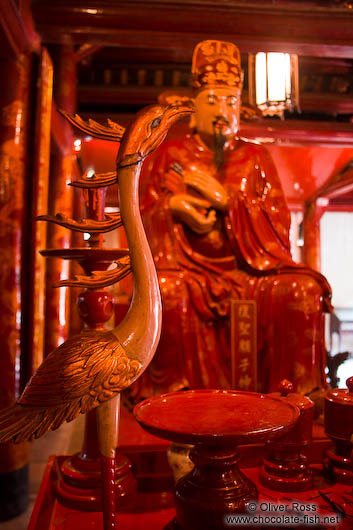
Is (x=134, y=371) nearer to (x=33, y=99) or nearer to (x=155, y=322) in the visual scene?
(x=155, y=322)

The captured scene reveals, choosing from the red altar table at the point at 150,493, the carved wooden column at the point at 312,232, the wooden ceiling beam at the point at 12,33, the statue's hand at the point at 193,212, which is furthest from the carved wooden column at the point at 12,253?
the carved wooden column at the point at 312,232

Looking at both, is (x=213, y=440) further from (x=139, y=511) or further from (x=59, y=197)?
(x=59, y=197)

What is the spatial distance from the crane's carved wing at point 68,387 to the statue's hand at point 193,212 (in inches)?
59.4

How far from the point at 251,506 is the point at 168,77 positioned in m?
5.39

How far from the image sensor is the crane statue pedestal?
40.0 inches

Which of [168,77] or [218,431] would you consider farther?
[168,77]

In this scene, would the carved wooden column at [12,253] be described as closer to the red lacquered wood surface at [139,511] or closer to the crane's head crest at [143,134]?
the red lacquered wood surface at [139,511]

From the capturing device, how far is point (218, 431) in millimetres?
1027

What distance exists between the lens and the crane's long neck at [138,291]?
1.08 meters

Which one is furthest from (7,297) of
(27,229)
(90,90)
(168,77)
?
(168,77)

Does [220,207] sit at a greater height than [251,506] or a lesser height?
greater

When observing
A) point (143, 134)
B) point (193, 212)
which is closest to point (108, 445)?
point (143, 134)

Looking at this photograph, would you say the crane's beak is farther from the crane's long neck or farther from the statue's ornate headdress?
the statue's ornate headdress

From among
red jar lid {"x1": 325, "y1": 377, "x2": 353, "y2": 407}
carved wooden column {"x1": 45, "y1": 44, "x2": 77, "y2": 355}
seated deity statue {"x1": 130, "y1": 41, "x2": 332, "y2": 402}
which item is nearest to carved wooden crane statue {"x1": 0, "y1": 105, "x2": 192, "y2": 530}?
red jar lid {"x1": 325, "y1": 377, "x2": 353, "y2": 407}
